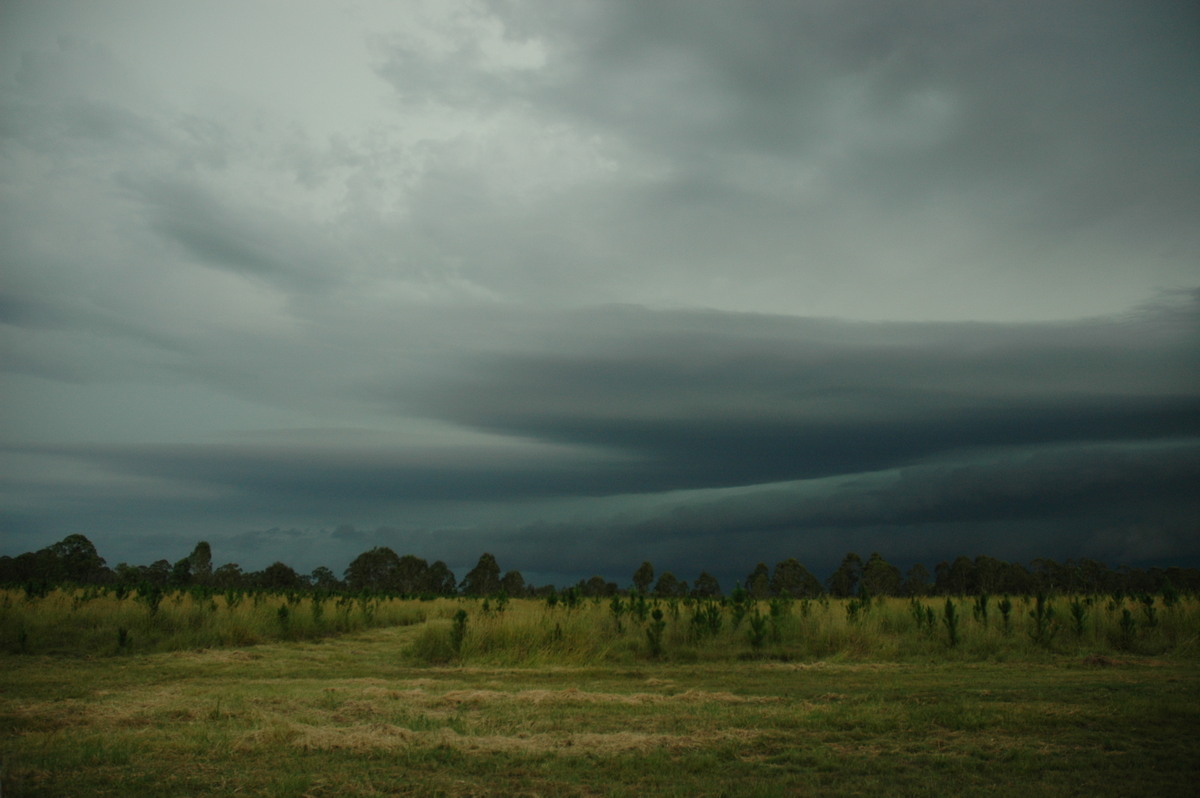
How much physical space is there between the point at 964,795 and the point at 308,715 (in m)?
6.95

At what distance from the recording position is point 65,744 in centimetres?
682

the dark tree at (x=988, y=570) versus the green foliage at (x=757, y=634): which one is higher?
the green foliage at (x=757, y=634)

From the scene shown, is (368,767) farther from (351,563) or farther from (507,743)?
(351,563)

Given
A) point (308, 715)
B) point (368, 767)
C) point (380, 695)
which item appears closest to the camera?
point (368, 767)

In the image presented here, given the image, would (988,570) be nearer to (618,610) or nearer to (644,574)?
(644,574)

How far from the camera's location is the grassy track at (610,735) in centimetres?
564

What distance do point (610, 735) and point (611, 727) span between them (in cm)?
57

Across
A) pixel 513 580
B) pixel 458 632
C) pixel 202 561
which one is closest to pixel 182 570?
pixel 202 561

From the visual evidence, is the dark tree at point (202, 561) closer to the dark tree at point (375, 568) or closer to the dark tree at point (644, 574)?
the dark tree at point (375, 568)

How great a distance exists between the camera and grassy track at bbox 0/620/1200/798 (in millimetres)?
5637

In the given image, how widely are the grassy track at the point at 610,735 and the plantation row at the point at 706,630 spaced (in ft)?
12.3

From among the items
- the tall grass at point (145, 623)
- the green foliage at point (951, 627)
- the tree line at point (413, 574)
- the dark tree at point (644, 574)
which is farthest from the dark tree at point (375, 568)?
the green foliage at point (951, 627)

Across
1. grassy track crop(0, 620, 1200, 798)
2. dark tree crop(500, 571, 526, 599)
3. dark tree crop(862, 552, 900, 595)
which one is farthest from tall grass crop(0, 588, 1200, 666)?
dark tree crop(500, 571, 526, 599)

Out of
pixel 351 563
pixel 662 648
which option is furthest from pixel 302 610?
pixel 351 563
